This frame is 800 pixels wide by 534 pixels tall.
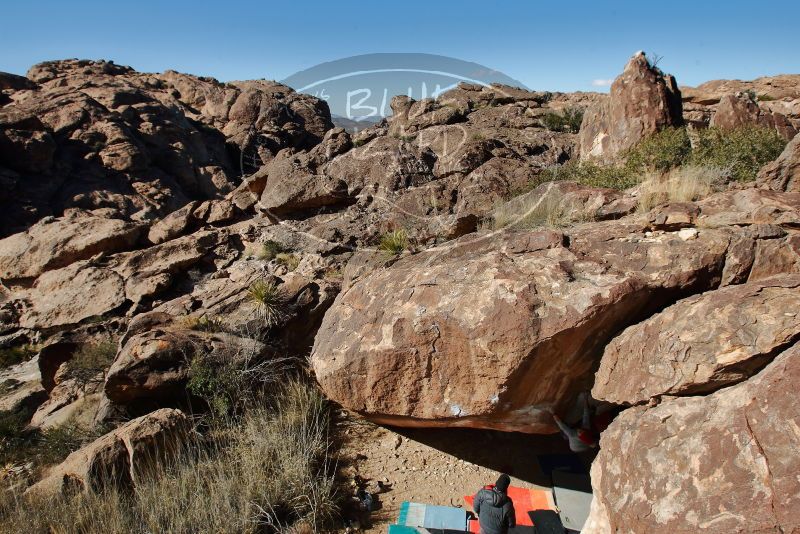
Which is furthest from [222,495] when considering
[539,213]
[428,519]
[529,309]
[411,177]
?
[411,177]

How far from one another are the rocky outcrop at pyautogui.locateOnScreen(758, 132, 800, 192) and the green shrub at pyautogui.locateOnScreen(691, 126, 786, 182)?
A: 880 mm

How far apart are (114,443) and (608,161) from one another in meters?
10.5

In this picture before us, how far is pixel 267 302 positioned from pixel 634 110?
911 centimetres

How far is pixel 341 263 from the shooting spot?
32.5 ft

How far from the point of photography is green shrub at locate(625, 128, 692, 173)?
844 cm

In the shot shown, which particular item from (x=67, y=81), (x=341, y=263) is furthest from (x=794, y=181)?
(x=67, y=81)

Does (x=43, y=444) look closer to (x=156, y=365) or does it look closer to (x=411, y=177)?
(x=156, y=365)

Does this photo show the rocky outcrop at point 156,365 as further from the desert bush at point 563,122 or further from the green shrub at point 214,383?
the desert bush at point 563,122

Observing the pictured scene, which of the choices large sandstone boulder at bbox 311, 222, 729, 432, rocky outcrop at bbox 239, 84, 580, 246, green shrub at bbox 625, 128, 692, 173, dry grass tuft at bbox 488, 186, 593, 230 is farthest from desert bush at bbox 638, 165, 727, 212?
rocky outcrop at bbox 239, 84, 580, 246

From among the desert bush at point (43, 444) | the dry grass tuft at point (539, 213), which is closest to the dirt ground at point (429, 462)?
the dry grass tuft at point (539, 213)

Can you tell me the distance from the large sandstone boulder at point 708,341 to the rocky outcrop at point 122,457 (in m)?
4.89

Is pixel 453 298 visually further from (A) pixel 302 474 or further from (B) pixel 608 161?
(B) pixel 608 161

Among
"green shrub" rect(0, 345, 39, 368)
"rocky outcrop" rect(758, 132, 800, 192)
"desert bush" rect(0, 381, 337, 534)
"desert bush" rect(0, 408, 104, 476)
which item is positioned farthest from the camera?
"green shrub" rect(0, 345, 39, 368)

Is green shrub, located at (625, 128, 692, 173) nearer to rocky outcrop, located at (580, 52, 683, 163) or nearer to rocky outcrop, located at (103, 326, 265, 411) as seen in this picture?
rocky outcrop, located at (580, 52, 683, 163)
